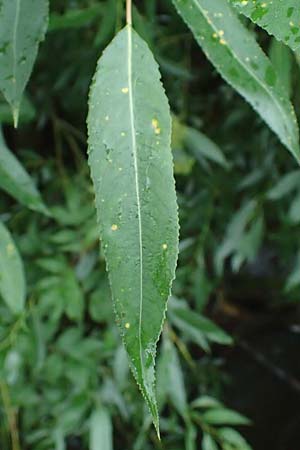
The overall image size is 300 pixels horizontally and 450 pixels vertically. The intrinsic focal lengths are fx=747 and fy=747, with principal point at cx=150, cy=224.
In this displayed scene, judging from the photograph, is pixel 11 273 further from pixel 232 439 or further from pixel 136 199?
pixel 232 439

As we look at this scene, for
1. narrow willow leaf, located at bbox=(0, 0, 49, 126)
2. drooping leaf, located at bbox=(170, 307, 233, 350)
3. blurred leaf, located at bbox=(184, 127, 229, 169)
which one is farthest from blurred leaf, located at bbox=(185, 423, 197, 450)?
narrow willow leaf, located at bbox=(0, 0, 49, 126)

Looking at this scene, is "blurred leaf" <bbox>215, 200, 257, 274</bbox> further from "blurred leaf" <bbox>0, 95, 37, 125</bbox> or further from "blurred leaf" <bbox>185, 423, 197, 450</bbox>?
"blurred leaf" <bbox>0, 95, 37, 125</bbox>

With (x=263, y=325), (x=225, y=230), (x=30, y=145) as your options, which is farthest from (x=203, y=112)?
(x=263, y=325)

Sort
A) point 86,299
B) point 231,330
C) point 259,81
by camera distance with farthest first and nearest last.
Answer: point 231,330 < point 86,299 < point 259,81

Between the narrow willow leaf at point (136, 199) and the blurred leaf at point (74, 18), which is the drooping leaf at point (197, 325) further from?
the narrow willow leaf at point (136, 199)

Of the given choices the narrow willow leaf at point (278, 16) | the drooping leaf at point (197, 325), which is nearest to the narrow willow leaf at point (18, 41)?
the narrow willow leaf at point (278, 16)

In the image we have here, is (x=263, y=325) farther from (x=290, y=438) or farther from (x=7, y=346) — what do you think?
(x=7, y=346)
